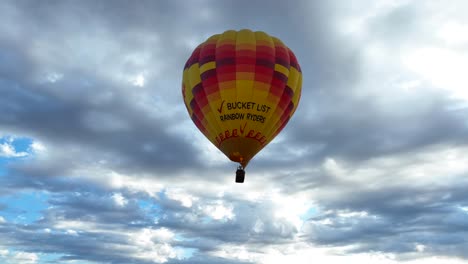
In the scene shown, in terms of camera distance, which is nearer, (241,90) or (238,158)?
(238,158)

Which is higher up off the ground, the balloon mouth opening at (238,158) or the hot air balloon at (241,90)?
the hot air balloon at (241,90)

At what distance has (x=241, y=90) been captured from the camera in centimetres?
4609

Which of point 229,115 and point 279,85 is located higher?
point 279,85

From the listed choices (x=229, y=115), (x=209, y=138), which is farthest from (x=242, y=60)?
(x=209, y=138)

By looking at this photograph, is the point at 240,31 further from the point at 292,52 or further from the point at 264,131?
the point at 264,131

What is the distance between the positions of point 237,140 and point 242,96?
14.6 feet

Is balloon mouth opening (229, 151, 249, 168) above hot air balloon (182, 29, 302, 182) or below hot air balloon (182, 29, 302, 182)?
below

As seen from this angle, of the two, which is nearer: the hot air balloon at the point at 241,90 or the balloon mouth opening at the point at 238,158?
the balloon mouth opening at the point at 238,158

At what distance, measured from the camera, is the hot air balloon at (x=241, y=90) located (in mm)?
45750

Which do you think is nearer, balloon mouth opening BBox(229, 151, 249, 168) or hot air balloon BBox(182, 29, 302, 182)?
balloon mouth opening BBox(229, 151, 249, 168)

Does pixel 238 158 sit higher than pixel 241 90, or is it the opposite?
pixel 241 90

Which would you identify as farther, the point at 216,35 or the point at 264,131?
the point at 216,35

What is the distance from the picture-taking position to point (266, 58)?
47.4 m

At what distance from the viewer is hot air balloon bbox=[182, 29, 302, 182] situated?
150ft
